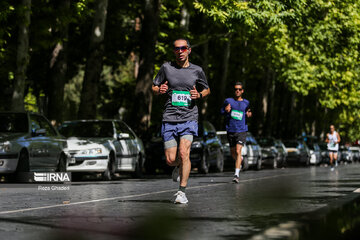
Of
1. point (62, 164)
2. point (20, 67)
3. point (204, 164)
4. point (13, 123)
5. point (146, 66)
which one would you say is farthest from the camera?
point (146, 66)

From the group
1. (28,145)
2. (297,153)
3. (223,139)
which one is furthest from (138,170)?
(297,153)

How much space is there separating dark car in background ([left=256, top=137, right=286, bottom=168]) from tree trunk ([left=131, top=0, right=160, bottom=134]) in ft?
36.2

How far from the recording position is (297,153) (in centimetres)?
4472

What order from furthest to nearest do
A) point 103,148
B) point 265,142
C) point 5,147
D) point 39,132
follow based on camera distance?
point 265,142 < point 103,148 < point 39,132 < point 5,147

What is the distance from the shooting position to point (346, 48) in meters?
38.7

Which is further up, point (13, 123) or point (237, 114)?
point (237, 114)

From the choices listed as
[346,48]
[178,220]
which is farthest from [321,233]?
[346,48]

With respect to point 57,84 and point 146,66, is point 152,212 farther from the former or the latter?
point 146,66

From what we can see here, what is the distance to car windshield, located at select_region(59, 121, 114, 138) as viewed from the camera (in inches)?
823

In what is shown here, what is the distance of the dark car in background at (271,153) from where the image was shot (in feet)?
123

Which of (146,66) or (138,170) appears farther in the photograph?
(146,66)

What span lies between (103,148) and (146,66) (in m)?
7.46

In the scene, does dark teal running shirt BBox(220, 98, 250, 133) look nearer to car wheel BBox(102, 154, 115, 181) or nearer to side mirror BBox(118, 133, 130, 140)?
side mirror BBox(118, 133, 130, 140)

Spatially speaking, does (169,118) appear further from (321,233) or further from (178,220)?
(321,233)
